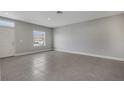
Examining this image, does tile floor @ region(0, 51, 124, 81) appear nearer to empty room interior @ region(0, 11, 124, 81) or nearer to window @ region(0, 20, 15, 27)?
empty room interior @ region(0, 11, 124, 81)

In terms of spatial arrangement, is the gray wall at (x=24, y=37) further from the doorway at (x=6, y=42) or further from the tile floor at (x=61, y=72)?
the tile floor at (x=61, y=72)

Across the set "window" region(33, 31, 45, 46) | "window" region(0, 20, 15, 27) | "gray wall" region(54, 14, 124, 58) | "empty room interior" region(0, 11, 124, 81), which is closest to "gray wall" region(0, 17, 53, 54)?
"empty room interior" region(0, 11, 124, 81)

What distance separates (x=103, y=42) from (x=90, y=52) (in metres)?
1.19

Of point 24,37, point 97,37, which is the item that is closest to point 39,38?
point 24,37

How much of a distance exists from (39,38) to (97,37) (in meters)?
5.34

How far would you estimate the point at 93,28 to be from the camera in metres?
5.18

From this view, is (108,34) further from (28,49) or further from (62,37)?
(28,49)

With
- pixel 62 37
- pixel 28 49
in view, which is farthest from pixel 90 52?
pixel 28 49

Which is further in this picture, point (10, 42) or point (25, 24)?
point (25, 24)

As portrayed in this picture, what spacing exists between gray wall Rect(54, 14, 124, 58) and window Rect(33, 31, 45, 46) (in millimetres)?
2252

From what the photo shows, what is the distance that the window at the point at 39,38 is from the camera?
673 centimetres

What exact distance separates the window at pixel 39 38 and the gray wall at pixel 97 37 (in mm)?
2252

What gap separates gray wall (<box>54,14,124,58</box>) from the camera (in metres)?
4.20
